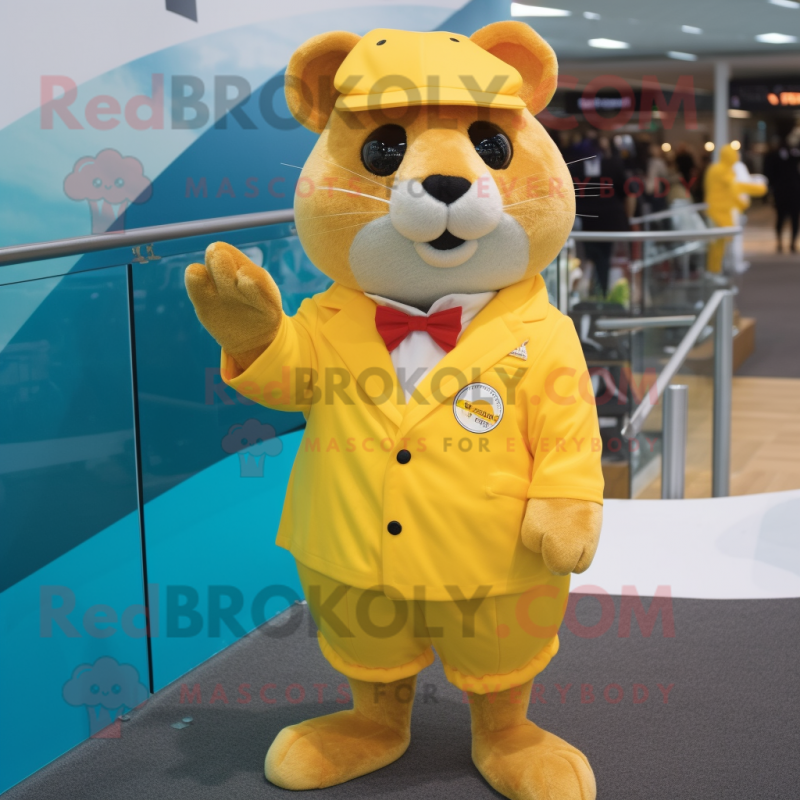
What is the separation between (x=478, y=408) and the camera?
1.81 m

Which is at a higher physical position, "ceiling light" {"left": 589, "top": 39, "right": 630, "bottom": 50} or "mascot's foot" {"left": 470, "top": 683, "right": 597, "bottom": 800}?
"ceiling light" {"left": 589, "top": 39, "right": 630, "bottom": 50}

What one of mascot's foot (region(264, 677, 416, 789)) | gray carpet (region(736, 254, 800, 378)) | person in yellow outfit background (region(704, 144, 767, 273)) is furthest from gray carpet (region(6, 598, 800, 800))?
person in yellow outfit background (region(704, 144, 767, 273))

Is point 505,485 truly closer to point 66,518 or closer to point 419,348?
point 419,348

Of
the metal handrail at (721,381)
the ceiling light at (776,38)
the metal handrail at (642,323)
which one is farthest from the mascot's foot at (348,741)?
the ceiling light at (776,38)

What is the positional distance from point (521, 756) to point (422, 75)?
125 cm

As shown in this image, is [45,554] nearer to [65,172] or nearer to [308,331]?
[308,331]

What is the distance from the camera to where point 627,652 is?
2543 mm

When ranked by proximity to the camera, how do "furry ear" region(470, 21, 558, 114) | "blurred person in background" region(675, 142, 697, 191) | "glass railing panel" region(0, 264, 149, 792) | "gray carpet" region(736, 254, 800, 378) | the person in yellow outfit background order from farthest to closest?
1. "blurred person in background" region(675, 142, 697, 191)
2. the person in yellow outfit background
3. "gray carpet" region(736, 254, 800, 378)
4. "glass railing panel" region(0, 264, 149, 792)
5. "furry ear" region(470, 21, 558, 114)

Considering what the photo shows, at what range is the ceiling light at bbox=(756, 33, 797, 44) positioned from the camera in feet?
39.5

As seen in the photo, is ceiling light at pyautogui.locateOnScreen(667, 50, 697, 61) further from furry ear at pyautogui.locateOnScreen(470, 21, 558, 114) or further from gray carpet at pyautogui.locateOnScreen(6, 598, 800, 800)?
furry ear at pyautogui.locateOnScreen(470, 21, 558, 114)

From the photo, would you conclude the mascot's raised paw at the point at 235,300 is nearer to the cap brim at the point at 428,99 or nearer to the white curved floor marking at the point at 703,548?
the cap brim at the point at 428,99

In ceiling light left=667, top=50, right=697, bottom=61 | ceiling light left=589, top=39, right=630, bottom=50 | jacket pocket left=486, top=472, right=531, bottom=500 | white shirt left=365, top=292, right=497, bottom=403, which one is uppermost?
ceiling light left=667, top=50, right=697, bottom=61

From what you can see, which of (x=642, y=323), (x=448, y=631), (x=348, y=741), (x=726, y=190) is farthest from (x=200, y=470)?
(x=726, y=190)

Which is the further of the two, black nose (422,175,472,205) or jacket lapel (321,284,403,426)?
jacket lapel (321,284,403,426)
